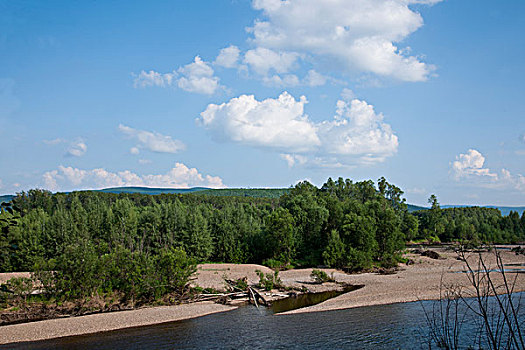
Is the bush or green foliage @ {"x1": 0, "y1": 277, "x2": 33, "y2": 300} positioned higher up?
green foliage @ {"x1": 0, "y1": 277, "x2": 33, "y2": 300}

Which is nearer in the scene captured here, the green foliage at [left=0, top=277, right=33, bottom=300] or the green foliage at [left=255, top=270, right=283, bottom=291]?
the green foliage at [left=0, top=277, right=33, bottom=300]

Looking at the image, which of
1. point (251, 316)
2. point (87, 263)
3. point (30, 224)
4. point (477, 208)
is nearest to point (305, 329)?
point (251, 316)

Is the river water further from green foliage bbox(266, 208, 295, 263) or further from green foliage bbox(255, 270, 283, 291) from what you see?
green foliage bbox(266, 208, 295, 263)

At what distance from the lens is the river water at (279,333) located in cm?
2386

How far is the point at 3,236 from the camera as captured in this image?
165 feet

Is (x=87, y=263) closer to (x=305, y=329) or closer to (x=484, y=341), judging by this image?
(x=305, y=329)

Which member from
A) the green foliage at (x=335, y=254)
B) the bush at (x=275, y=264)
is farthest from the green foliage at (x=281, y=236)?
the green foliage at (x=335, y=254)

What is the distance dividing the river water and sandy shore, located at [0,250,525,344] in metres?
1.53

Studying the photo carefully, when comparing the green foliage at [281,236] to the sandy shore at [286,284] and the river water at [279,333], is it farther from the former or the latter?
the river water at [279,333]

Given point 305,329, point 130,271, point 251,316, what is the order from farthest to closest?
point 130,271 → point 251,316 → point 305,329

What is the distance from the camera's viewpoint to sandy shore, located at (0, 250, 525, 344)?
90.8ft

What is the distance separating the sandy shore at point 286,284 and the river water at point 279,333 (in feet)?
5.03

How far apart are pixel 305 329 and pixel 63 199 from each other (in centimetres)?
10037

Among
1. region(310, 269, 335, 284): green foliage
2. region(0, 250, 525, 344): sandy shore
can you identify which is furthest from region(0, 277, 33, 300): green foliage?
region(310, 269, 335, 284): green foliage
